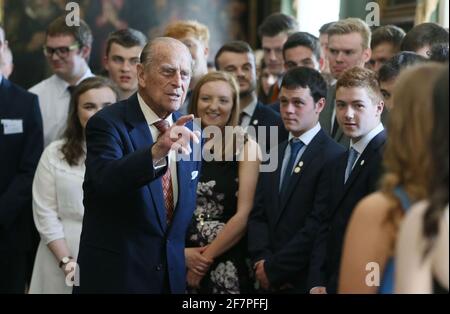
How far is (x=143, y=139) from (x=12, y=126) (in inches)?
84.2

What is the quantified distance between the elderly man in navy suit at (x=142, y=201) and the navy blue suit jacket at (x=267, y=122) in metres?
1.45

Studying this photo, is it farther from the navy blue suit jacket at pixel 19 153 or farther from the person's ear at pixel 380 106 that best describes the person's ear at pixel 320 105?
the navy blue suit jacket at pixel 19 153

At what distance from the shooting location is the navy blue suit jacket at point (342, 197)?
12.4 feet

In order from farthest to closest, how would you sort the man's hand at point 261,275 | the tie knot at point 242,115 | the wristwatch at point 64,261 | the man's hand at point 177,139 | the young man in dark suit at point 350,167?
1. the tie knot at point 242,115
2. the wristwatch at point 64,261
3. the man's hand at point 261,275
4. the young man in dark suit at point 350,167
5. the man's hand at point 177,139

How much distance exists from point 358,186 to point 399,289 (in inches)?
69.9

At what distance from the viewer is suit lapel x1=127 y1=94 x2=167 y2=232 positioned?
11.9ft

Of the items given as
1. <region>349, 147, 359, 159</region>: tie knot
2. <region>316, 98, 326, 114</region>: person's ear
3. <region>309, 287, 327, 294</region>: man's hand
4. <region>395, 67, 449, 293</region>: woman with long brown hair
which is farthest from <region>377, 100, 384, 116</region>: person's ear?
<region>395, 67, 449, 293</region>: woman with long brown hair

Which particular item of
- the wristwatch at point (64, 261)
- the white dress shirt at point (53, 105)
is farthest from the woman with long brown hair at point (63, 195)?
the white dress shirt at point (53, 105)

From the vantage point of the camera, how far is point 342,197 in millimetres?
3904

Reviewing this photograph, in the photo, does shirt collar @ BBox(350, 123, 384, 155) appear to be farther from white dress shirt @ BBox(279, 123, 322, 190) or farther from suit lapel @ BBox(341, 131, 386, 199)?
white dress shirt @ BBox(279, 123, 322, 190)

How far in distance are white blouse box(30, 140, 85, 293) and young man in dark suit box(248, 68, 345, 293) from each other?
3.60 feet

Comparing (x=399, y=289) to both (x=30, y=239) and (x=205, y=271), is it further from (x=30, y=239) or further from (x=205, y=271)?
(x=30, y=239)

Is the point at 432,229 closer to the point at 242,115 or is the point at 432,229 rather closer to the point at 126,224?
the point at 126,224

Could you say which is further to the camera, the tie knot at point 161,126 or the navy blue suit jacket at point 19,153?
the navy blue suit jacket at point 19,153
